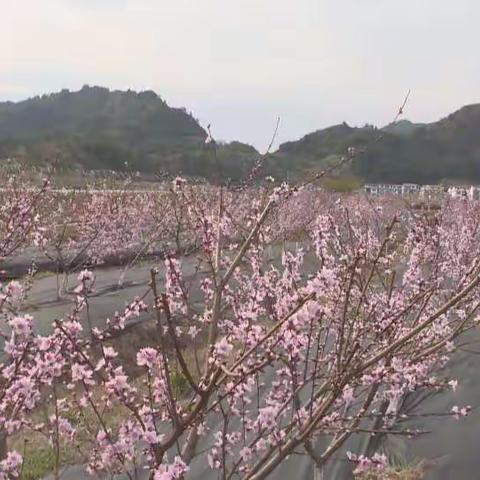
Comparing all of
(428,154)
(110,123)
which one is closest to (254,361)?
(428,154)

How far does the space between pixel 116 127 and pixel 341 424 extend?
61.2m

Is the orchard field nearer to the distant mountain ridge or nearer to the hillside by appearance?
the distant mountain ridge

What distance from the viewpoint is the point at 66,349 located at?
9.83 ft

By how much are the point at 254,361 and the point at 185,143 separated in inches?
2055

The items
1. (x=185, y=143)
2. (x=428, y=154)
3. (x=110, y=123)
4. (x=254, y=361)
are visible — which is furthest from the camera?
(x=110, y=123)

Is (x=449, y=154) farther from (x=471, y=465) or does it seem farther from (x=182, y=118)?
(x=182, y=118)

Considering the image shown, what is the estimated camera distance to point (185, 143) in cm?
5422

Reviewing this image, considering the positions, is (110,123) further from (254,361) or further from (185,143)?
(254,361)

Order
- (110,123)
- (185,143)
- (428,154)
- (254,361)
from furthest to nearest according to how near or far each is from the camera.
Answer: (110,123)
(185,143)
(428,154)
(254,361)

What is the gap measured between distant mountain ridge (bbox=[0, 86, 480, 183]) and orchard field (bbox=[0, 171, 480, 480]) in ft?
2.24

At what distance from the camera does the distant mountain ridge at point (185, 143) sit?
10.6 metres

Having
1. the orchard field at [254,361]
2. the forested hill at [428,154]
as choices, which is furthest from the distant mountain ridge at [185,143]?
the orchard field at [254,361]

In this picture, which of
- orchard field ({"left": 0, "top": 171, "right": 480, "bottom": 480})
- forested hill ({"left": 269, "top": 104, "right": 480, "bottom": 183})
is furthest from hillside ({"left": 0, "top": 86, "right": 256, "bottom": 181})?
orchard field ({"left": 0, "top": 171, "right": 480, "bottom": 480})

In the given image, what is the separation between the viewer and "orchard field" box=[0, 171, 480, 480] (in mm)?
2285
